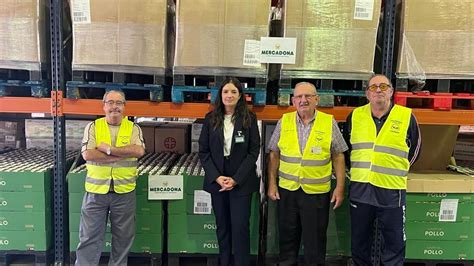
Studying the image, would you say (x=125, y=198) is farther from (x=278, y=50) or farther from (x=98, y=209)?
(x=278, y=50)

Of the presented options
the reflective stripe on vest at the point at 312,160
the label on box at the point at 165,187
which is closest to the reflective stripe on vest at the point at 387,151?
the reflective stripe on vest at the point at 312,160

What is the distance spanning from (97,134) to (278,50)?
1886 millimetres

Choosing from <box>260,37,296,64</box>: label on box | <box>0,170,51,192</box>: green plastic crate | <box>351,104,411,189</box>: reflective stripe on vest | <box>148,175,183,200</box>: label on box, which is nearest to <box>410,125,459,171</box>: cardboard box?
<box>351,104,411,189</box>: reflective stripe on vest

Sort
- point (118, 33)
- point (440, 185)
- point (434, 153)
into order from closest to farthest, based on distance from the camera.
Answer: point (118, 33)
point (440, 185)
point (434, 153)

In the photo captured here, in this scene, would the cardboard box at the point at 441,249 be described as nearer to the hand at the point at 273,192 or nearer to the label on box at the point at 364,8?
the hand at the point at 273,192

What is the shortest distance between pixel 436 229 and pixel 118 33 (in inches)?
147

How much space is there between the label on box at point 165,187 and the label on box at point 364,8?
7.75 ft

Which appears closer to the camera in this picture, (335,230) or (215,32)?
(215,32)

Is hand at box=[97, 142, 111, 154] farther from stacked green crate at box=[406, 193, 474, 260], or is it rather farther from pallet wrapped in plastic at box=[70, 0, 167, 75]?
stacked green crate at box=[406, 193, 474, 260]

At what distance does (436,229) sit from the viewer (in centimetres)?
402

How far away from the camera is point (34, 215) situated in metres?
4.00

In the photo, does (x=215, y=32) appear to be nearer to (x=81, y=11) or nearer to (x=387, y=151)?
(x=81, y=11)

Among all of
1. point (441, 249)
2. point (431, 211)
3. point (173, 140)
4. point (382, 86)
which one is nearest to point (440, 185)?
point (431, 211)

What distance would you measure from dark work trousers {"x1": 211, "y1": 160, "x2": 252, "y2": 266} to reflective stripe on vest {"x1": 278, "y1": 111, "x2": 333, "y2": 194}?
1.55ft
